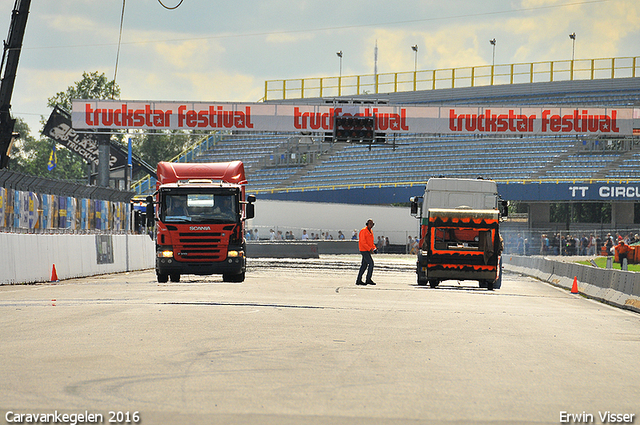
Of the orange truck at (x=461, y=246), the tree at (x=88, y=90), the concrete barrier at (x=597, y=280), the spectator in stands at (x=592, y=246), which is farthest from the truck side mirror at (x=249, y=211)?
the tree at (x=88, y=90)

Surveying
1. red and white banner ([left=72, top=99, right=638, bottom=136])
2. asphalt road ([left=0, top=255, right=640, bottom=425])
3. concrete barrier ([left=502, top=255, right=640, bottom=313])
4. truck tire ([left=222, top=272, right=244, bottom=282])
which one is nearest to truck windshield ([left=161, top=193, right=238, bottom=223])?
truck tire ([left=222, top=272, right=244, bottom=282])

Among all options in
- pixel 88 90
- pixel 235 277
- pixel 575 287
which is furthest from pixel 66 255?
pixel 88 90

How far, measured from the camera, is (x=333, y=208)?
6481 centimetres

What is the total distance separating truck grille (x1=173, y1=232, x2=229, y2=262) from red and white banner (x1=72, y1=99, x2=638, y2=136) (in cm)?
2130

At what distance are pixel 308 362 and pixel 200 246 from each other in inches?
531

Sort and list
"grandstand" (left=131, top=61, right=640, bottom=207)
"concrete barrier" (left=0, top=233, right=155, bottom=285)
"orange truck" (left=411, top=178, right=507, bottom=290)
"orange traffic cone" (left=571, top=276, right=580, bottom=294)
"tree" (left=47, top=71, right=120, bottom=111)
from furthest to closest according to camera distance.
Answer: "tree" (left=47, top=71, right=120, bottom=111), "grandstand" (left=131, top=61, right=640, bottom=207), "orange traffic cone" (left=571, top=276, right=580, bottom=294), "orange truck" (left=411, top=178, right=507, bottom=290), "concrete barrier" (left=0, top=233, right=155, bottom=285)

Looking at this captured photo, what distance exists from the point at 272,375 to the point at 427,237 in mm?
15827

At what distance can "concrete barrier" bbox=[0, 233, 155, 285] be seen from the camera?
20.9m

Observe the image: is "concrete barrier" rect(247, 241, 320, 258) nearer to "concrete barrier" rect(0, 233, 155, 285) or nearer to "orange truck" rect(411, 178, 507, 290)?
"concrete barrier" rect(0, 233, 155, 285)

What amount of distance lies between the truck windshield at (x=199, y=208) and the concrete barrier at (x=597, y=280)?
911 centimetres

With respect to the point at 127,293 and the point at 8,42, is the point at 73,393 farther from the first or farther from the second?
the point at 8,42

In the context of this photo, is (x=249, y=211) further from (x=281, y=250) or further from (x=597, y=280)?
(x=281, y=250)

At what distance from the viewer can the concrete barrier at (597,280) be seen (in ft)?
60.8

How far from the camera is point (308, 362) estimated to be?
8.89 m
